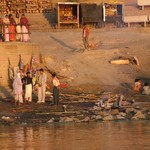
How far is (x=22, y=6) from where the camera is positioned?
4778 centimetres

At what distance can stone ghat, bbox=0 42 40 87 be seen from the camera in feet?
→ 100

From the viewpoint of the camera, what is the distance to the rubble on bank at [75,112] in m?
24.2

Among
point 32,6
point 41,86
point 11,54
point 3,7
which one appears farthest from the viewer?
point 32,6

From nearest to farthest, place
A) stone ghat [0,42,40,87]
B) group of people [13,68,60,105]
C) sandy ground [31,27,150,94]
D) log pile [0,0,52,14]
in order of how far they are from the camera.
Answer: group of people [13,68,60,105]
stone ghat [0,42,40,87]
sandy ground [31,27,150,94]
log pile [0,0,52,14]

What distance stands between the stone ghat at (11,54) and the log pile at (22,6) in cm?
1604

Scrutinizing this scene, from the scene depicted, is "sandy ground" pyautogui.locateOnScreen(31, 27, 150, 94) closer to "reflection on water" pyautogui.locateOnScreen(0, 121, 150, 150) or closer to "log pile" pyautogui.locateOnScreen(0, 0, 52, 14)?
"log pile" pyautogui.locateOnScreen(0, 0, 52, 14)

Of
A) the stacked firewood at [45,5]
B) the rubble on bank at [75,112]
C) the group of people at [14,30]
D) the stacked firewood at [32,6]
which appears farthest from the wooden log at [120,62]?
the stacked firewood at [45,5]

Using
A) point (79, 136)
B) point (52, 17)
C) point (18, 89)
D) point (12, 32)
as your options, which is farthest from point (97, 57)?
point (79, 136)

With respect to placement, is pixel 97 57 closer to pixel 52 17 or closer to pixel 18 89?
A: pixel 18 89

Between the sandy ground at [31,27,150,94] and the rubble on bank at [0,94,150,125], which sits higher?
the sandy ground at [31,27,150,94]

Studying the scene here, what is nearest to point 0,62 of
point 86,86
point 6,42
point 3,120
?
point 6,42

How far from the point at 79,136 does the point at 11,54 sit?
11431 mm

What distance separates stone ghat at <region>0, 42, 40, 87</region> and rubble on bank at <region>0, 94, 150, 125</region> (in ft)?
9.53

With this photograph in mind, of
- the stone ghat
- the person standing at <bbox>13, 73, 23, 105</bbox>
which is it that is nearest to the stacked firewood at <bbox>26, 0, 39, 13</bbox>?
the stone ghat
